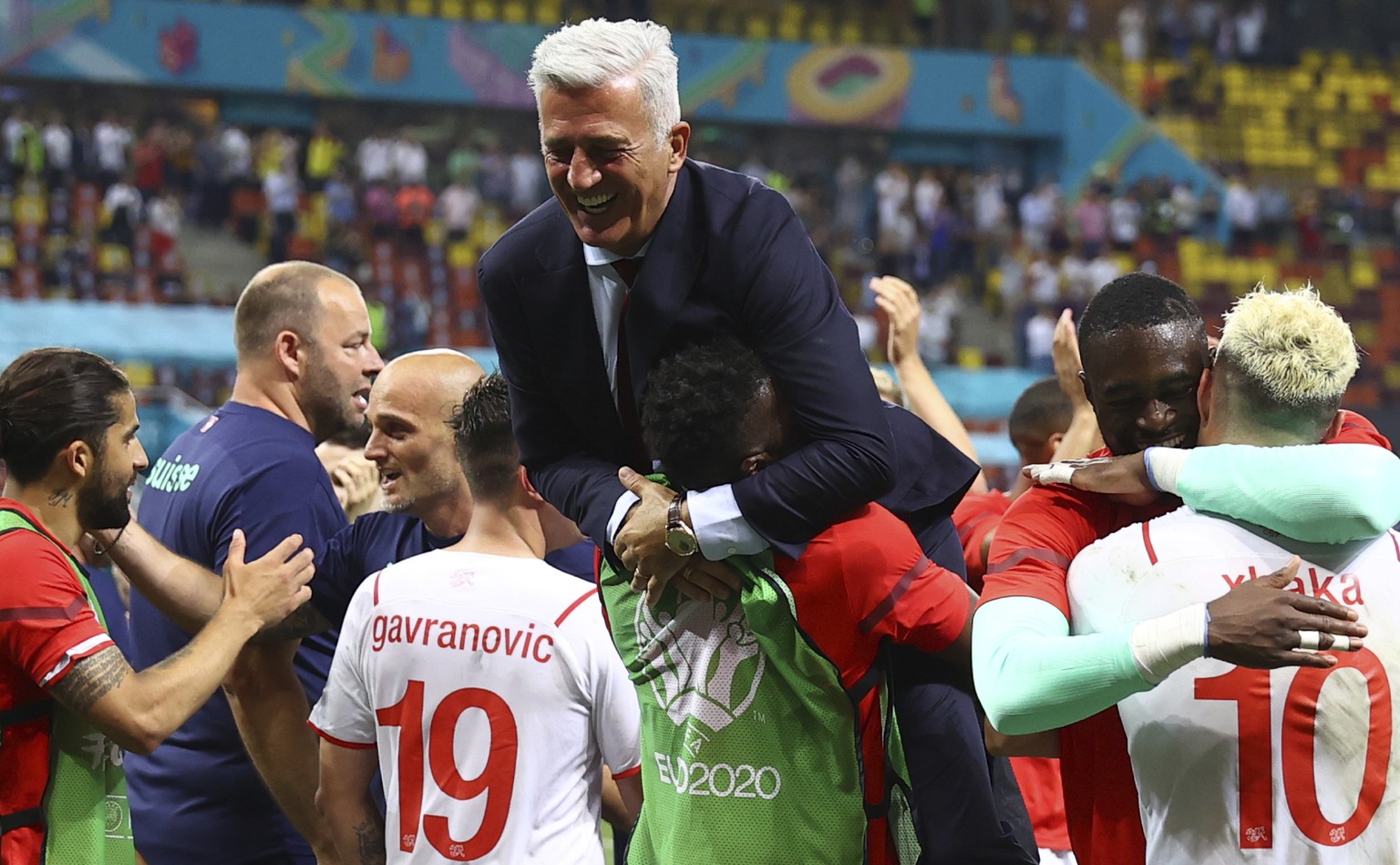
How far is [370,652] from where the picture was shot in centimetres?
317

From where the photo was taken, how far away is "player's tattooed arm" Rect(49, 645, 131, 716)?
310cm

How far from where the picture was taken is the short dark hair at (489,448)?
324cm

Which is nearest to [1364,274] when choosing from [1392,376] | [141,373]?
[1392,376]

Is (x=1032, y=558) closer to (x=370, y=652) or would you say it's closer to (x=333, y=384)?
(x=370, y=652)

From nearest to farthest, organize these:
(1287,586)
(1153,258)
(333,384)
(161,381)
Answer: (1287,586), (333,384), (161,381), (1153,258)

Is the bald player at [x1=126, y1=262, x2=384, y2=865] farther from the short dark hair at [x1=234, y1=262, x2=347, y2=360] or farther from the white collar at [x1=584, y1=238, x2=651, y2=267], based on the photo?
the white collar at [x1=584, y1=238, x2=651, y2=267]

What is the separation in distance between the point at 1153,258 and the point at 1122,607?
22.4m

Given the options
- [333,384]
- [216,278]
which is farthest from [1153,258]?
[333,384]

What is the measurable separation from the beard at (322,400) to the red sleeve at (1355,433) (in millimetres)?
2743

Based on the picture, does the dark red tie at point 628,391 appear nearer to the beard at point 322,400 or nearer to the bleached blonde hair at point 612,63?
the bleached blonde hair at point 612,63

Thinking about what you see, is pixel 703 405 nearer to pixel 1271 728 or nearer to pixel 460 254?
pixel 1271 728

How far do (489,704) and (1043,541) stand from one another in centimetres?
120

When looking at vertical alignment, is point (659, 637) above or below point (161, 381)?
above

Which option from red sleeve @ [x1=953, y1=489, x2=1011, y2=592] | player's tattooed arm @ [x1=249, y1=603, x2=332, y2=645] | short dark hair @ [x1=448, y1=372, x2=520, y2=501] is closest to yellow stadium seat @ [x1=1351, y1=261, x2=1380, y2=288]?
red sleeve @ [x1=953, y1=489, x2=1011, y2=592]
